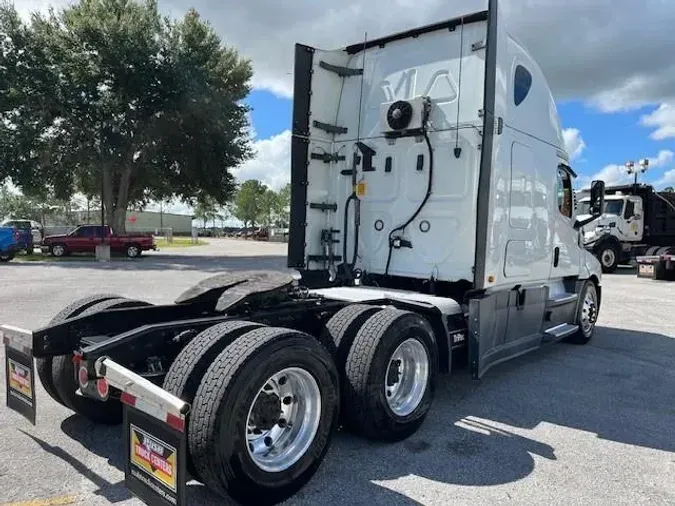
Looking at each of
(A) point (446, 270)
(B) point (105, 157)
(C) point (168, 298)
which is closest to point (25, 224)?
(B) point (105, 157)

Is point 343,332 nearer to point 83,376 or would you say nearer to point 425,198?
point 83,376

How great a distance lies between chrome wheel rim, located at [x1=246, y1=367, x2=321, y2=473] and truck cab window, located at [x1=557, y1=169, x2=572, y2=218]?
4703mm

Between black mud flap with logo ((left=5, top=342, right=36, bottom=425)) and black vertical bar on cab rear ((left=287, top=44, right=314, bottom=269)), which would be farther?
black vertical bar on cab rear ((left=287, top=44, right=314, bottom=269))

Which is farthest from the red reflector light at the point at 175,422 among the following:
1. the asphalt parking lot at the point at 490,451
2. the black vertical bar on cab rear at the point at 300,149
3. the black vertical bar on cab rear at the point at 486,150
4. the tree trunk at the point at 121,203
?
the tree trunk at the point at 121,203

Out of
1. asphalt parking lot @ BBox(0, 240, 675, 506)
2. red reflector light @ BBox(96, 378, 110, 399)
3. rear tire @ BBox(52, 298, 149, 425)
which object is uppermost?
red reflector light @ BBox(96, 378, 110, 399)

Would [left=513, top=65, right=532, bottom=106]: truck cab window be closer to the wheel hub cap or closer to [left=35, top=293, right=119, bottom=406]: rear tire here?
[left=35, top=293, right=119, bottom=406]: rear tire

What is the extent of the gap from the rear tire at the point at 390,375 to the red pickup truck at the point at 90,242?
85.2ft

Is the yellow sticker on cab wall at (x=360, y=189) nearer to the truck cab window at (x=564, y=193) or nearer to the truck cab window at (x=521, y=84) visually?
the truck cab window at (x=521, y=84)

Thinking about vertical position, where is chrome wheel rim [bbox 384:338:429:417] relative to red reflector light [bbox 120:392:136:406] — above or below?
below

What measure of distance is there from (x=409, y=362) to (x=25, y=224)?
36270mm

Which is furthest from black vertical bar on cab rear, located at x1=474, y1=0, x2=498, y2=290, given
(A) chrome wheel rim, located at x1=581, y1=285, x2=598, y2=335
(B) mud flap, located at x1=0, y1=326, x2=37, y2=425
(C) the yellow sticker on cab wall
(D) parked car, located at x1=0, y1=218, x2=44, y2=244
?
(D) parked car, located at x1=0, y1=218, x2=44, y2=244

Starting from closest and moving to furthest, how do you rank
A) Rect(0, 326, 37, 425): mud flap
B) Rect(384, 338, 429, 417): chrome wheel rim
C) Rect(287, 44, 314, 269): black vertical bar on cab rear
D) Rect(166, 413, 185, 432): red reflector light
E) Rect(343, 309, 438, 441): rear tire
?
Rect(166, 413, 185, 432): red reflector light, Rect(0, 326, 37, 425): mud flap, Rect(343, 309, 438, 441): rear tire, Rect(384, 338, 429, 417): chrome wheel rim, Rect(287, 44, 314, 269): black vertical bar on cab rear

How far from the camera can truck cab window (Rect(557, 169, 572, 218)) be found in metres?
6.75

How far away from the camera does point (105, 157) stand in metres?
27.1
